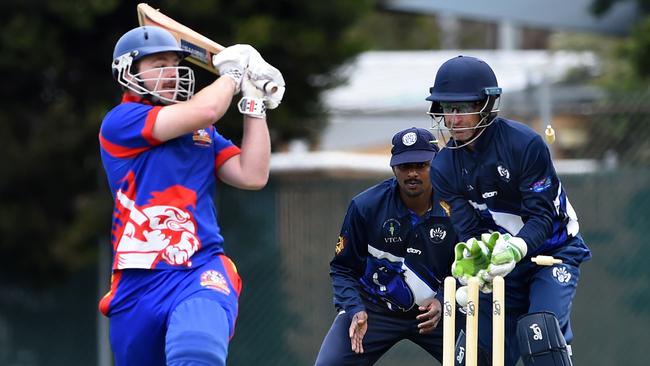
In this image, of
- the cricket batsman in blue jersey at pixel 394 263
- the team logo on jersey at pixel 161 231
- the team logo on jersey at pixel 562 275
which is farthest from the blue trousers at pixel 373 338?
the team logo on jersey at pixel 161 231

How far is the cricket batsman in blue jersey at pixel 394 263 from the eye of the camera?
679cm

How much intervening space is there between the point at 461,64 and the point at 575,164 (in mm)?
6681

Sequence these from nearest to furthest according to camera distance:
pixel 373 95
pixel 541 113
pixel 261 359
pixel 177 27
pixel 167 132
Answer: pixel 167 132 < pixel 177 27 < pixel 261 359 < pixel 541 113 < pixel 373 95

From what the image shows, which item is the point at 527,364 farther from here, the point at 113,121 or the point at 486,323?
the point at 113,121

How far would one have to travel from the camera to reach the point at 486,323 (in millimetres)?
6441

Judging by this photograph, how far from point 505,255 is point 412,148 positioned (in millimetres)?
1195

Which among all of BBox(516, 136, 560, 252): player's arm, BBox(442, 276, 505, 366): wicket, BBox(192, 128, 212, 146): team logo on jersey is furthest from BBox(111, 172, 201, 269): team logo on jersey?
BBox(516, 136, 560, 252): player's arm

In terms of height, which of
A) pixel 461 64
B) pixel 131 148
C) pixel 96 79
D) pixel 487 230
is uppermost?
pixel 96 79

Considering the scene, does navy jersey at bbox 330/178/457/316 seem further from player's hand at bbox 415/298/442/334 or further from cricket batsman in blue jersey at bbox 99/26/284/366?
cricket batsman in blue jersey at bbox 99/26/284/366

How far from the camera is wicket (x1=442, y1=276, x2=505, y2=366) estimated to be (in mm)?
5625

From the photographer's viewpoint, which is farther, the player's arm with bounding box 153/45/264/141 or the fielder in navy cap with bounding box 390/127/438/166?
the fielder in navy cap with bounding box 390/127/438/166

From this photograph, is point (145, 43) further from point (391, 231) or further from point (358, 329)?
point (358, 329)

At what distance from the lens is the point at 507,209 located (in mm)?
6234

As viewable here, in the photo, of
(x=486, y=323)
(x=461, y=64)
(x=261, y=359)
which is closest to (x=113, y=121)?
(x=461, y=64)
